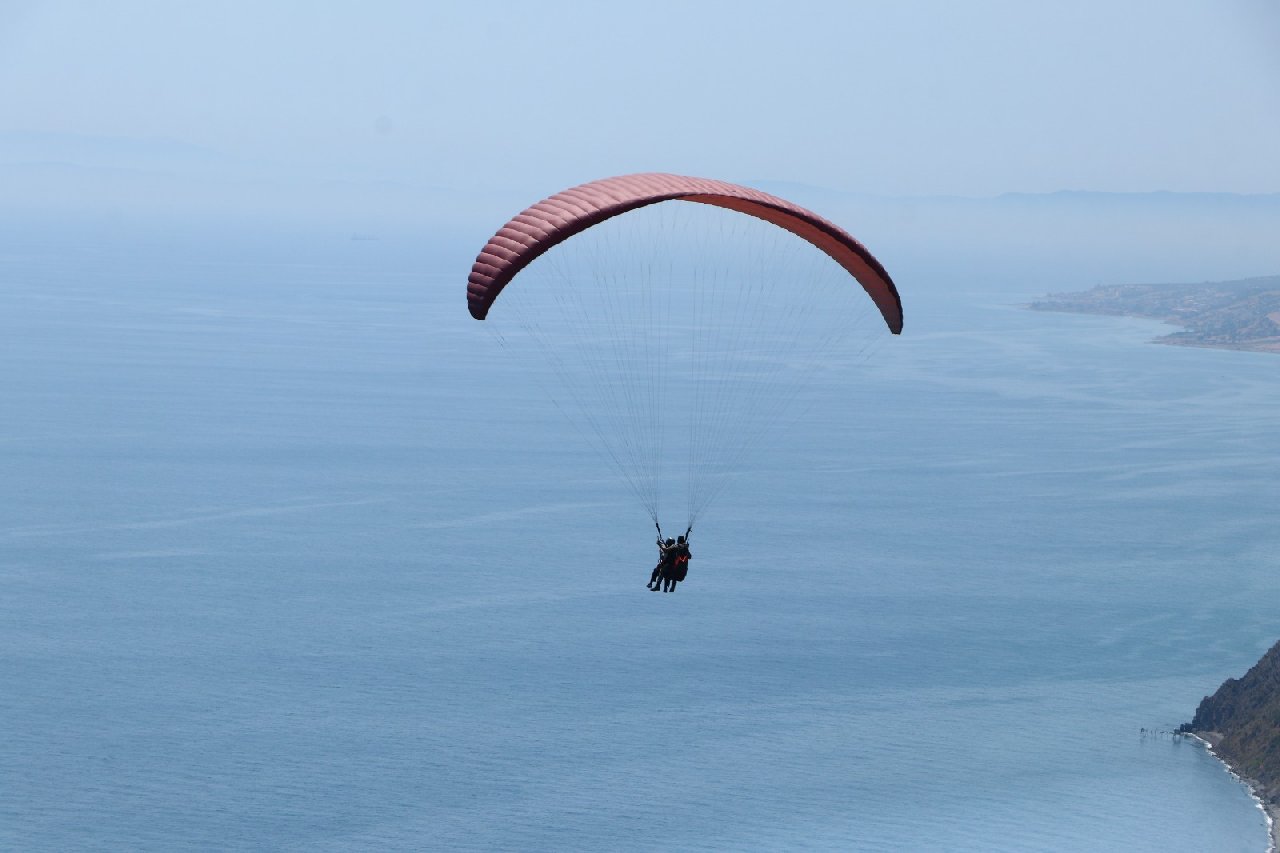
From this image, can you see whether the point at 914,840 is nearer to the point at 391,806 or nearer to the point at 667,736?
the point at 667,736

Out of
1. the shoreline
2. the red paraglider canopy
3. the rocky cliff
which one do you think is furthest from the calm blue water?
the red paraglider canopy

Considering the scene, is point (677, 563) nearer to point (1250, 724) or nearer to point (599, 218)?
point (599, 218)

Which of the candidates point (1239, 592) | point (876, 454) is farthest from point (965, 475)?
point (1239, 592)

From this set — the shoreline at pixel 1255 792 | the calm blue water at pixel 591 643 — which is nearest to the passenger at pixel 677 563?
the calm blue water at pixel 591 643

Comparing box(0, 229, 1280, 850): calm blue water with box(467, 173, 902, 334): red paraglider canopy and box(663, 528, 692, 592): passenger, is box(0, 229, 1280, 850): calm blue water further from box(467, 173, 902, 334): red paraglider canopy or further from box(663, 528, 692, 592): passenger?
box(467, 173, 902, 334): red paraglider canopy

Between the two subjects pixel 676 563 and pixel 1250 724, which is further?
pixel 1250 724

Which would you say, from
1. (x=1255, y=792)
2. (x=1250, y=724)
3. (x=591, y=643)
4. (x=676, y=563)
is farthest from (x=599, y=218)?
(x=1250, y=724)
